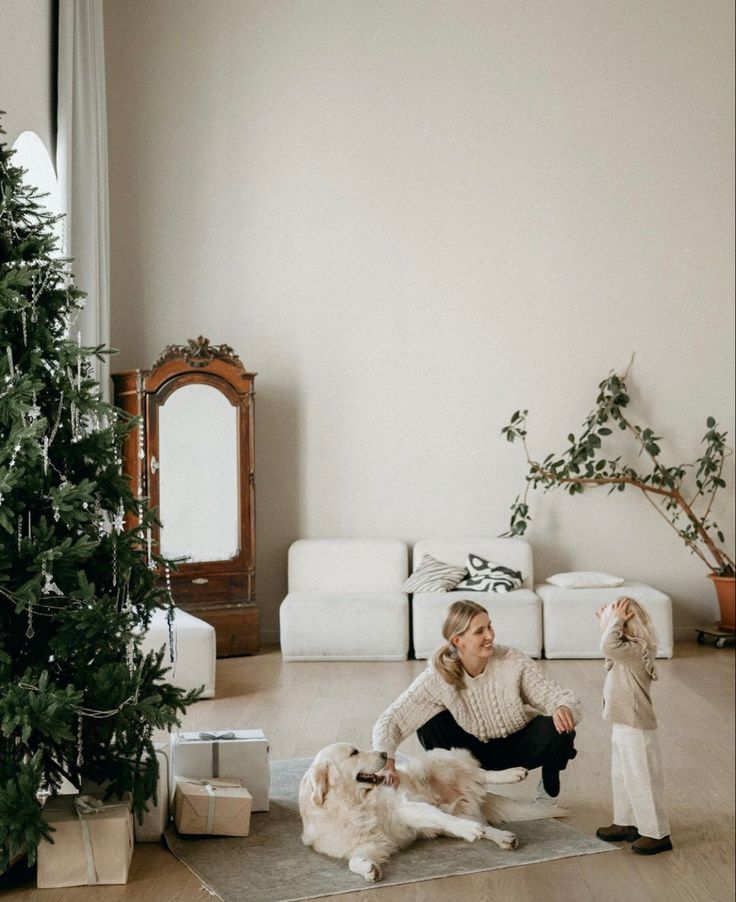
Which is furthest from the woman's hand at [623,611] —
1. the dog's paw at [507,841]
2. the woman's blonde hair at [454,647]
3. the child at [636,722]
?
the dog's paw at [507,841]

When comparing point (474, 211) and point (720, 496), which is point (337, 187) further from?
point (720, 496)

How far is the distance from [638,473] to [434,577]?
1.58 m

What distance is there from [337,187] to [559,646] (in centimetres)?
317

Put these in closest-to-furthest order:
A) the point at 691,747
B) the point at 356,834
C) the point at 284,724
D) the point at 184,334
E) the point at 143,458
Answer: the point at 356,834, the point at 691,747, the point at 284,724, the point at 143,458, the point at 184,334

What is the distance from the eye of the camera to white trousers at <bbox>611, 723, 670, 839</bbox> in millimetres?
3221

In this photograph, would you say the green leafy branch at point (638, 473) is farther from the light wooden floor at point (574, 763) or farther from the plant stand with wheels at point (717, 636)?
the light wooden floor at point (574, 763)

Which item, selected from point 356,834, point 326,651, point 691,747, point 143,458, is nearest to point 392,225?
point 143,458

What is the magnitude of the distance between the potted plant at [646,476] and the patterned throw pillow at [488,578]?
0.98 ft

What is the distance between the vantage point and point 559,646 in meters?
6.30

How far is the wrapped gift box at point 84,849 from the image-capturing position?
10.1ft

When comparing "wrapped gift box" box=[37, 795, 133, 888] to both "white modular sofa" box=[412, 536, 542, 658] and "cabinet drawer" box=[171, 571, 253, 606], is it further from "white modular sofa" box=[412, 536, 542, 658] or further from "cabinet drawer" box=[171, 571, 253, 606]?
"white modular sofa" box=[412, 536, 542, 658]

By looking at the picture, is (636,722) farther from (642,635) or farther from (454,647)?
(454,647)

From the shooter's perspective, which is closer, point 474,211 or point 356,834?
point 356,834

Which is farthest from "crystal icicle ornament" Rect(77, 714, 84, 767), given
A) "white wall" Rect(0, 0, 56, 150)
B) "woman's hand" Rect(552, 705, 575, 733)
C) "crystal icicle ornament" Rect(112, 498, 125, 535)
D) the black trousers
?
"white wall" Rect(0, 0, 56, 150)
